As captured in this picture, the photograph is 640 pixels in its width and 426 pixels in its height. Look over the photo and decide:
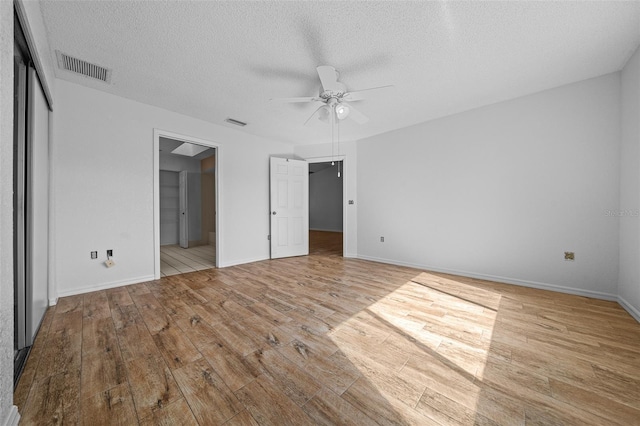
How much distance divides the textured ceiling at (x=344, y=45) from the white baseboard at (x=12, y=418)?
243 cm

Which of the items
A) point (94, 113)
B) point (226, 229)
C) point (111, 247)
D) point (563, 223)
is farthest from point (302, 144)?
point (563, 223)

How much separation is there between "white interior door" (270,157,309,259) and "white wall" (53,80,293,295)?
1.55 meters

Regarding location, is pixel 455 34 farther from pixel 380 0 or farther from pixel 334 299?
pixel 334 299

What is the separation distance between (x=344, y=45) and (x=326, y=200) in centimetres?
792

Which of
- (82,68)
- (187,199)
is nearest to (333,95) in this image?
(82,68)

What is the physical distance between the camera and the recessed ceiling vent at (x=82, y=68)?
2.15m

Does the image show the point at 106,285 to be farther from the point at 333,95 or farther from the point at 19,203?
the point at 333,95

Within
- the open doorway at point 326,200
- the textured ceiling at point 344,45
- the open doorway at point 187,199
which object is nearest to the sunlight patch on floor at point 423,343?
the textured ceiling at point 344,45

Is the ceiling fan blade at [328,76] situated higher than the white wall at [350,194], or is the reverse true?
the ceiling fan blade at [328,76]

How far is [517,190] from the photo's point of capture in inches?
116

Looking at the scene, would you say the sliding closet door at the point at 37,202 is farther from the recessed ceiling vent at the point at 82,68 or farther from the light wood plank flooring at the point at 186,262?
the light wood plank flooring at the point at 186,262

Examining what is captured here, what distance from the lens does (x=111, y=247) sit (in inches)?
110

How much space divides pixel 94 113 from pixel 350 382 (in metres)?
3.88

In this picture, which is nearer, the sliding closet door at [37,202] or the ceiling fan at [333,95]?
the sliding closet door at [37,202]
